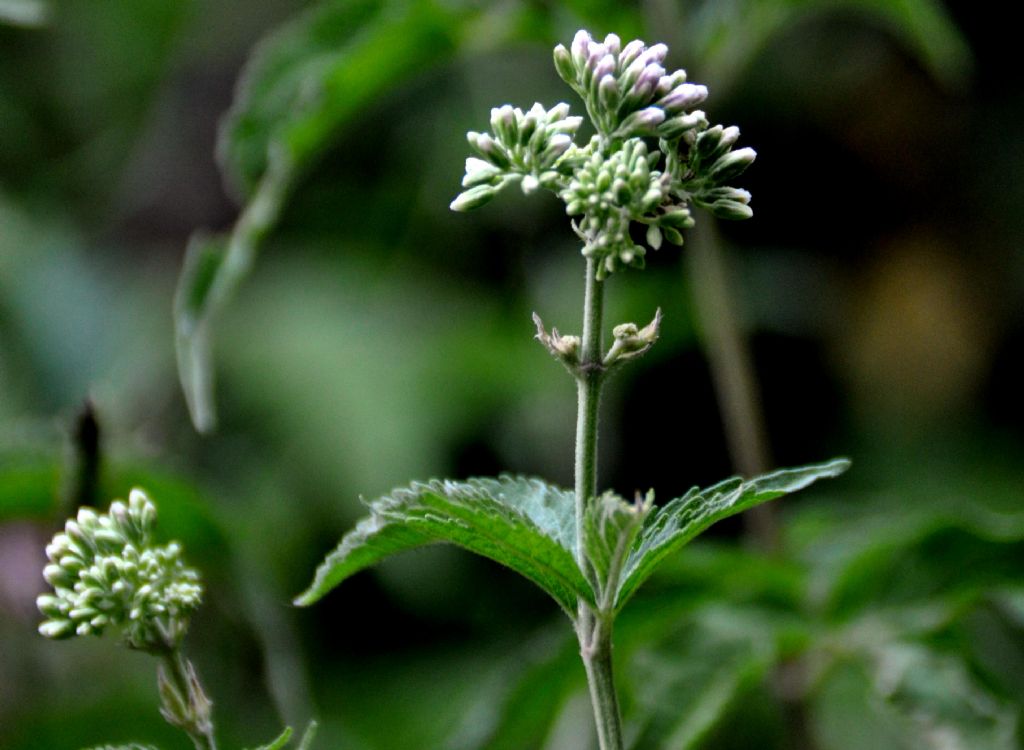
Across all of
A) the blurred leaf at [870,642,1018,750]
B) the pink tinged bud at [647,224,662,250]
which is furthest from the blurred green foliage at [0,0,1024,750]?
the pink tinged bud at [647,224,662,250]

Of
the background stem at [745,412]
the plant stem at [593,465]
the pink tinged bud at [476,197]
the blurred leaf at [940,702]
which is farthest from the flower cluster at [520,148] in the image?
the background stem at [745,412]

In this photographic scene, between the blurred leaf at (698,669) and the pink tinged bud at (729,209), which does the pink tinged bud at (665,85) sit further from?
the blurred leaf at (698,669)

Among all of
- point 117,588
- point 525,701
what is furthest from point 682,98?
point 525,701

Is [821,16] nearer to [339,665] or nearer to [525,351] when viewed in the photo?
[525,351]

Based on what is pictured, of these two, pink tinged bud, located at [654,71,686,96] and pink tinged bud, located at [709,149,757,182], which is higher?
pink tinged bud, located at [654,71,686,96]

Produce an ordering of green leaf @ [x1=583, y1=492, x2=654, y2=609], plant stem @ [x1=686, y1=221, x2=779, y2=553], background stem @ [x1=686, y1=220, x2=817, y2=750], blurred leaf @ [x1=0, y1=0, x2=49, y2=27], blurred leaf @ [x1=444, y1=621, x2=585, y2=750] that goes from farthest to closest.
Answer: plant stem @ [x1=686, y1=221, x2=779, y2=553] → background stem @ [x1=686, y1=220, x2=817, y2=750] → blurred leaf @ [x1=444, y1=621, x2=585, y2=750] → blurred leaf @ [x1=0, y1=0, x2=49, y2=27] → green leaf @ [x1=583, y1=492, x2=654, y2=609]

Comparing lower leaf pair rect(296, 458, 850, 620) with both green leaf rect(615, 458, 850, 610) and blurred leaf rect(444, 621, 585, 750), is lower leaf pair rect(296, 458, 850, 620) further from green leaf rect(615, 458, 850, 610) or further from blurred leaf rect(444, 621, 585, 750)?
blurred leaf rect(444, 621, 585, 750)
